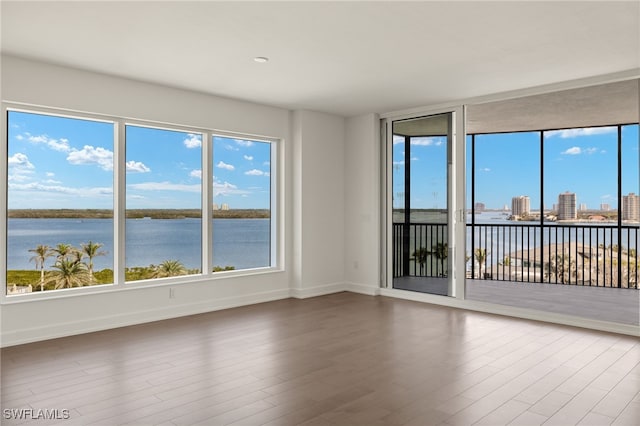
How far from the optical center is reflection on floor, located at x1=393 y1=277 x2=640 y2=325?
217 inches

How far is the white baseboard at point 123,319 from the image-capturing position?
4176mm

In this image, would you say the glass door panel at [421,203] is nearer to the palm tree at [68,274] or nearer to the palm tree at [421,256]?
the palm tree at [421,256]

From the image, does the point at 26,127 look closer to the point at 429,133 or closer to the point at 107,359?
the point at 107,359

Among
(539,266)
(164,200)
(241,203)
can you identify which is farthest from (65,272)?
(539,266)

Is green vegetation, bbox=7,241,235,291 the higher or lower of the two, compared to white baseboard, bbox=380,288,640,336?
higher

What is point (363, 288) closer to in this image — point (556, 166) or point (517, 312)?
point (517, 312)

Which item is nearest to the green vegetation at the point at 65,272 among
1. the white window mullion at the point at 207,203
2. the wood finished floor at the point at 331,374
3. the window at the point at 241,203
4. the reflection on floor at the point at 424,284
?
the wood finished floor at the point at 331,374

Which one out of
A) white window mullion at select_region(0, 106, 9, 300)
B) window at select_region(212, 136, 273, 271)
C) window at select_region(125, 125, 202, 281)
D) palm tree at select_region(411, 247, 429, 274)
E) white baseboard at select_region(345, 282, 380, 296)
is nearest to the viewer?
white window mullion at select_region(0, 106, 9, 300)

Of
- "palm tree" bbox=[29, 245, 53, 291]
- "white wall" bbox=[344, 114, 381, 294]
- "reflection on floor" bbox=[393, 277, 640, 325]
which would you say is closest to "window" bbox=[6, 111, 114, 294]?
"palm tree" bbox=[29, 245, 53, 291]

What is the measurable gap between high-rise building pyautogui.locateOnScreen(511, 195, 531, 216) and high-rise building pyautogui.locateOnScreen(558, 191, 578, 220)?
1.70 feet

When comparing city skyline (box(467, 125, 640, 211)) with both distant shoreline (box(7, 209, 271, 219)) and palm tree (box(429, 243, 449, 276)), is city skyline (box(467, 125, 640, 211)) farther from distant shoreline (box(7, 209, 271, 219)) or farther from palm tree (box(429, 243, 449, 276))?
distant shoreline (box(7, 209, 271, 219))

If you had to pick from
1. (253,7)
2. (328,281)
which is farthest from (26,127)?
(328,281)

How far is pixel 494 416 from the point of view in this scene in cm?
265

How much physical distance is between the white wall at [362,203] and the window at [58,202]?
11.4 feet
